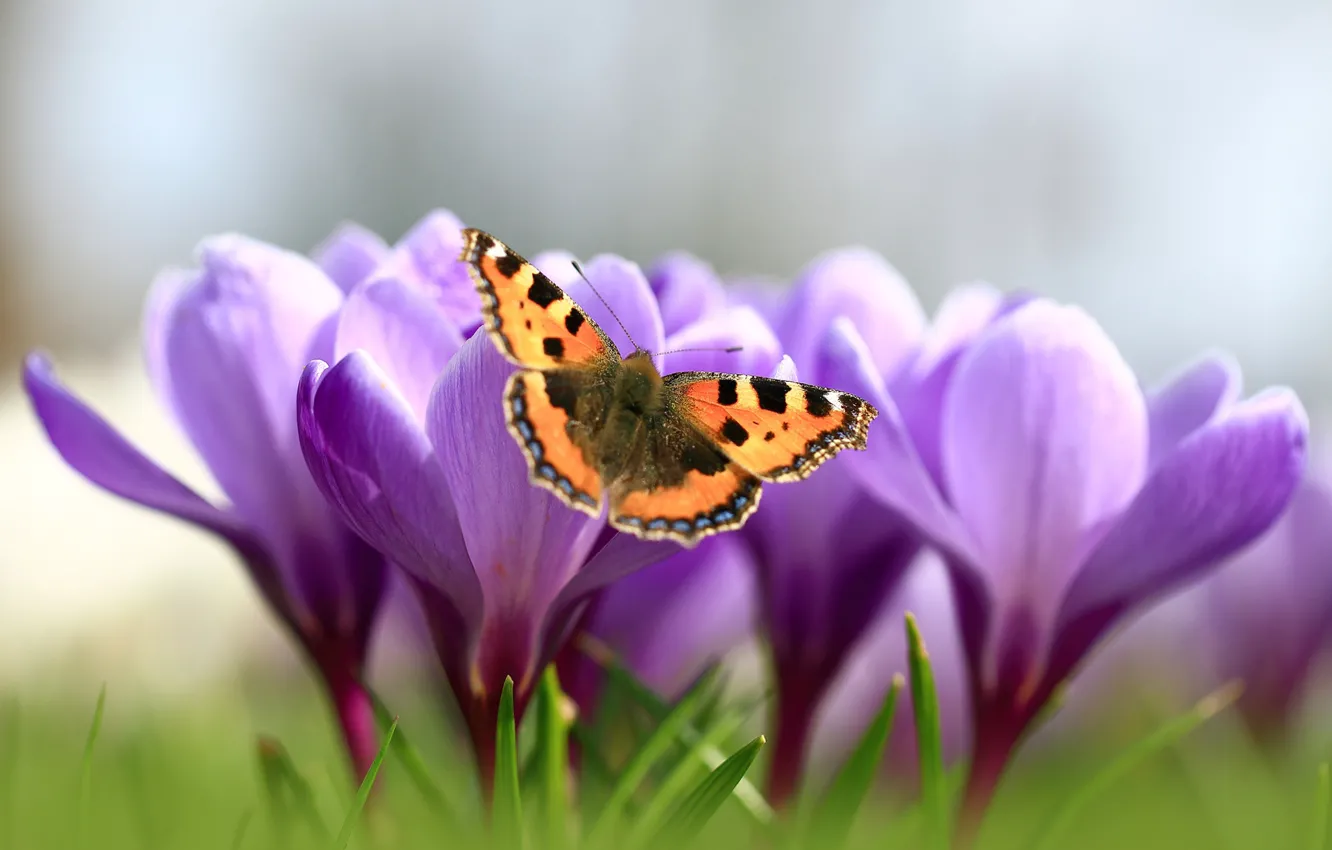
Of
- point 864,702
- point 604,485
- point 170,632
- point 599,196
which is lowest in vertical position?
point 599,196

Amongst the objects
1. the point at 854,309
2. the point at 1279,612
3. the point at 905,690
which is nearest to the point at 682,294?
the point at 854,309

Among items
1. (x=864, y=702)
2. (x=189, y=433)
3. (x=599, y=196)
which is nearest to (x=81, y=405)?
(x=189, y=433)

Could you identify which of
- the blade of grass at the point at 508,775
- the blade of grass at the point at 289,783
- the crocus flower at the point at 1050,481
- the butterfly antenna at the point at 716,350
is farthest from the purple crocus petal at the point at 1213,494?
the blade of grass at the point at 289,783

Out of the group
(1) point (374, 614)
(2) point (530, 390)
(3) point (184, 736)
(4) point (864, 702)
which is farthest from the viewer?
(3) point (184, 736)

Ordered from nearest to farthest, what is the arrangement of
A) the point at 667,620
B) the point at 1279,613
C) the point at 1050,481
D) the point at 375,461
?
the point at 375,461, the point at 1050,481, the point at 667,620, the point at 1279,613

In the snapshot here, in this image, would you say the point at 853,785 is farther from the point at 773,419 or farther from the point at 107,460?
the point at 107,460

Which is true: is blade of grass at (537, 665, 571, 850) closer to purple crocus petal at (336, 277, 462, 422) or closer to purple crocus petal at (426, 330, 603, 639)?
purple crocus petal at (426, 330, 603, 639)

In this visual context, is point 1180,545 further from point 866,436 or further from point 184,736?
point 184,736
